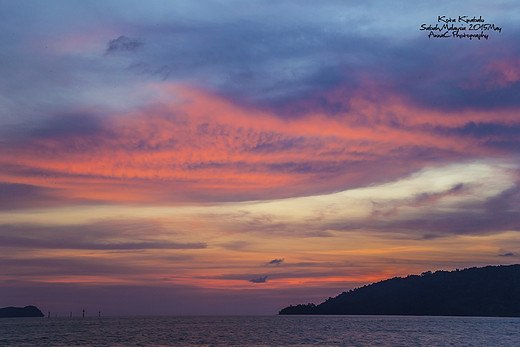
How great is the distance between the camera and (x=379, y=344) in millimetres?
145500

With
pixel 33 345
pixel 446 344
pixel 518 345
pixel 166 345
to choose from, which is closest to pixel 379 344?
pixel 446 344

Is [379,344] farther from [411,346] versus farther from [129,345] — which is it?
[129,345]

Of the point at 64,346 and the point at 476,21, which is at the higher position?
the point at 476,21

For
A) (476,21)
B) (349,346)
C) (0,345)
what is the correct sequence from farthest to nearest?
(0,345), (349,346), (476,21)

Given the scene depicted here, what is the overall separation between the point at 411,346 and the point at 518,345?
Answer: 29.8 m

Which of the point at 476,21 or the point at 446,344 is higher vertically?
the point at 476,21

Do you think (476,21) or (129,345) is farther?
(129,345)

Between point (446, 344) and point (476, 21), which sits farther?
point (446, 344)

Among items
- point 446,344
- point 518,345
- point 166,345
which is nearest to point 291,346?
point 166,345

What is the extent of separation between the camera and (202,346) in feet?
458

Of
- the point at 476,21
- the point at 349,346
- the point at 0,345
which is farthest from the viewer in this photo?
the point at 0,345

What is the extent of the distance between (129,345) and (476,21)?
120m

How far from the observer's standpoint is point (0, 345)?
148m

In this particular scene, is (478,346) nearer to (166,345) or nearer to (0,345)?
(166,345)
